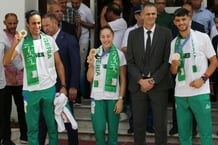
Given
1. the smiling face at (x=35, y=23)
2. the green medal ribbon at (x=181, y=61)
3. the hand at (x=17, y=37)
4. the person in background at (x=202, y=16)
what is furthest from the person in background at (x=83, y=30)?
the green medal ribbon at (x=181, y=61)

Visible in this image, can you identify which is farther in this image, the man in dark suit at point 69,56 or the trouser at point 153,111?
the man in dark suit at point 69,56

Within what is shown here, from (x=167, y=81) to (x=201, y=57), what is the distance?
1.97ft

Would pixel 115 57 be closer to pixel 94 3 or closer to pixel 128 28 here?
pixel 128 28

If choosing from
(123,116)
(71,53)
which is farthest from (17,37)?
(123,116)

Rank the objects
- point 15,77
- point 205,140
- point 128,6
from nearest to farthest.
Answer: point 205,140
point 15,77
point 128,6

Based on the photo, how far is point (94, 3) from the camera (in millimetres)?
9242

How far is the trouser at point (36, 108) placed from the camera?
579cm

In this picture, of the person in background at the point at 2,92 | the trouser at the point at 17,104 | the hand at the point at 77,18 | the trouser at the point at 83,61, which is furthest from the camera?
the trouser at the point at 83,61

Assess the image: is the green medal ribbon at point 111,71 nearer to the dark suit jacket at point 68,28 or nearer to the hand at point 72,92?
Result: the hand at point 72,92

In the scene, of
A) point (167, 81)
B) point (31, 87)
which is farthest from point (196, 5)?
point (31, 87)

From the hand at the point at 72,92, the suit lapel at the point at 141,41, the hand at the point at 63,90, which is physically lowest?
the hand at the point at 72,92

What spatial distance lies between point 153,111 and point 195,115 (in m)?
0.59

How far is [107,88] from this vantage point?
595 cm

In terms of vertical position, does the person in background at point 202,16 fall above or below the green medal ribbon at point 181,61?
above
